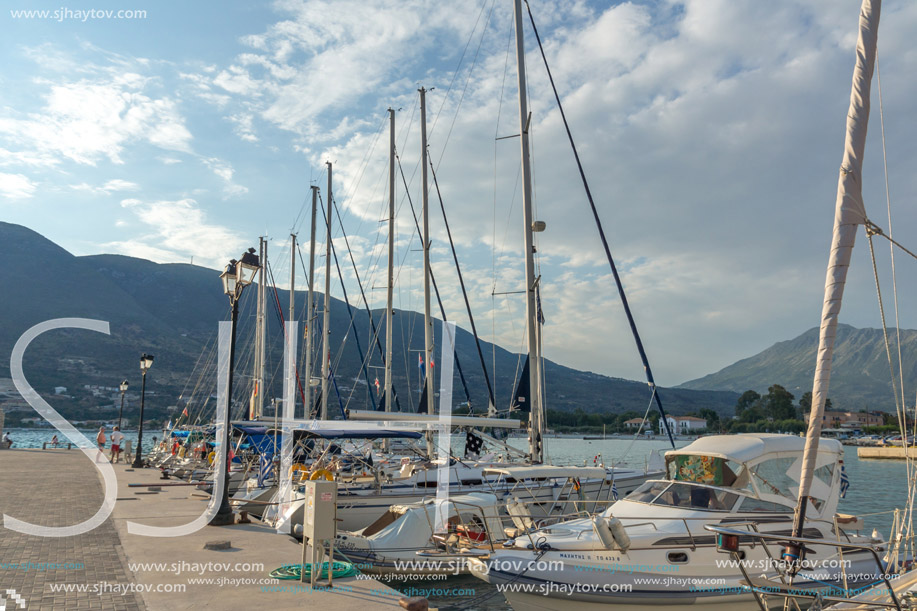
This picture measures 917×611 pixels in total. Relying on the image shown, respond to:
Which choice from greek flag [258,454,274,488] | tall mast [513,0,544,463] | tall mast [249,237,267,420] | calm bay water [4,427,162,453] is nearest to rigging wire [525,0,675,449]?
tall mast [513,0,544,463]

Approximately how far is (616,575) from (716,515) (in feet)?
7.05

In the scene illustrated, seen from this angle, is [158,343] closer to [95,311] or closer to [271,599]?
[95,311]

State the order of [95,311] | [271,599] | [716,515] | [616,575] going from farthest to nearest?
[95,311] < [716,515] < [616,575] < [271,599]

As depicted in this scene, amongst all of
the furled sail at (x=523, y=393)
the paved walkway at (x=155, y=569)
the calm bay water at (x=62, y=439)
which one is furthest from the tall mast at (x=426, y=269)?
the calm bay water at (x=62, y=439)

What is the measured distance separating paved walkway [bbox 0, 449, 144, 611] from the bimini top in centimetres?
923

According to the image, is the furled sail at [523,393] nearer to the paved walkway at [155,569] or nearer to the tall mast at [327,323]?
the paved walkway at [155,569]

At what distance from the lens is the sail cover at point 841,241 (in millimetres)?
6664

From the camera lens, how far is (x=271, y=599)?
682 cm

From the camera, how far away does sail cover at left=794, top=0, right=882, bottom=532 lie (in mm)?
6664

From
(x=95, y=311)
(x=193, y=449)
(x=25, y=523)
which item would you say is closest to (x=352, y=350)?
(x=95, y=311)

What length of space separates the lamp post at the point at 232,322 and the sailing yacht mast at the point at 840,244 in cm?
1030

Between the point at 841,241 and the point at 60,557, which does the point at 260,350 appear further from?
the point at 841,241

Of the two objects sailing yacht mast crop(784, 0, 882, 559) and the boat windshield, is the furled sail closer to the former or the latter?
the boat windshield

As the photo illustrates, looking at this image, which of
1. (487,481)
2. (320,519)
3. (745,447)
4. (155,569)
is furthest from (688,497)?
(155,569)
